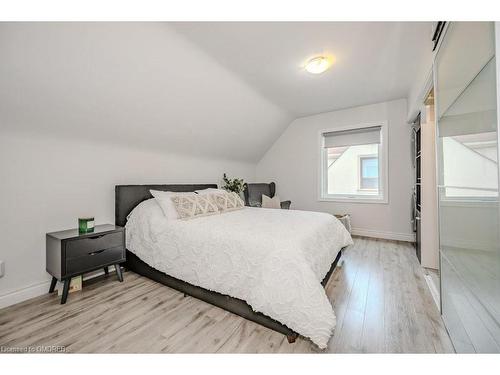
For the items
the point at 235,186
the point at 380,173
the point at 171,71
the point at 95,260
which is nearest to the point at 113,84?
the point at 171,71

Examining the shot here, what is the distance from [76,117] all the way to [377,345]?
306 cm

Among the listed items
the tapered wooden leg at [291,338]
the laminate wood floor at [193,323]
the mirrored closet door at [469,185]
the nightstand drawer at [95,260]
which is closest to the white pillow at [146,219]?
the nightstand drawer at [95,260]

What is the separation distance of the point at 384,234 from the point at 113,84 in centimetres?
443

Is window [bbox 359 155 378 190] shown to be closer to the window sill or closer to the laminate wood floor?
the window sill

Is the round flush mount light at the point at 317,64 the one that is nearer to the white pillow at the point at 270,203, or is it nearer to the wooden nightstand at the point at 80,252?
the white pillow at the point at 270,203

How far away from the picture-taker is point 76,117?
1987mm

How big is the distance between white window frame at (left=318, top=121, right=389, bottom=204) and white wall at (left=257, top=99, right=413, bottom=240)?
61 millimetres

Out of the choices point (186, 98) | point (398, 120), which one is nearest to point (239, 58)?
point (186, 98)

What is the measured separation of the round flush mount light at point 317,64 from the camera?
7.37ft

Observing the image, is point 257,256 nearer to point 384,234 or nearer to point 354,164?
point 384,234

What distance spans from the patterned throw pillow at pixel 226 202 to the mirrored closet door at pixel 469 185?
2110mm

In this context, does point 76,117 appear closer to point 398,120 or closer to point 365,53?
point 365,53

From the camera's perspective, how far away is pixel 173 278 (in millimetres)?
1974

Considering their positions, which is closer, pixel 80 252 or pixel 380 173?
pixel 80 252
